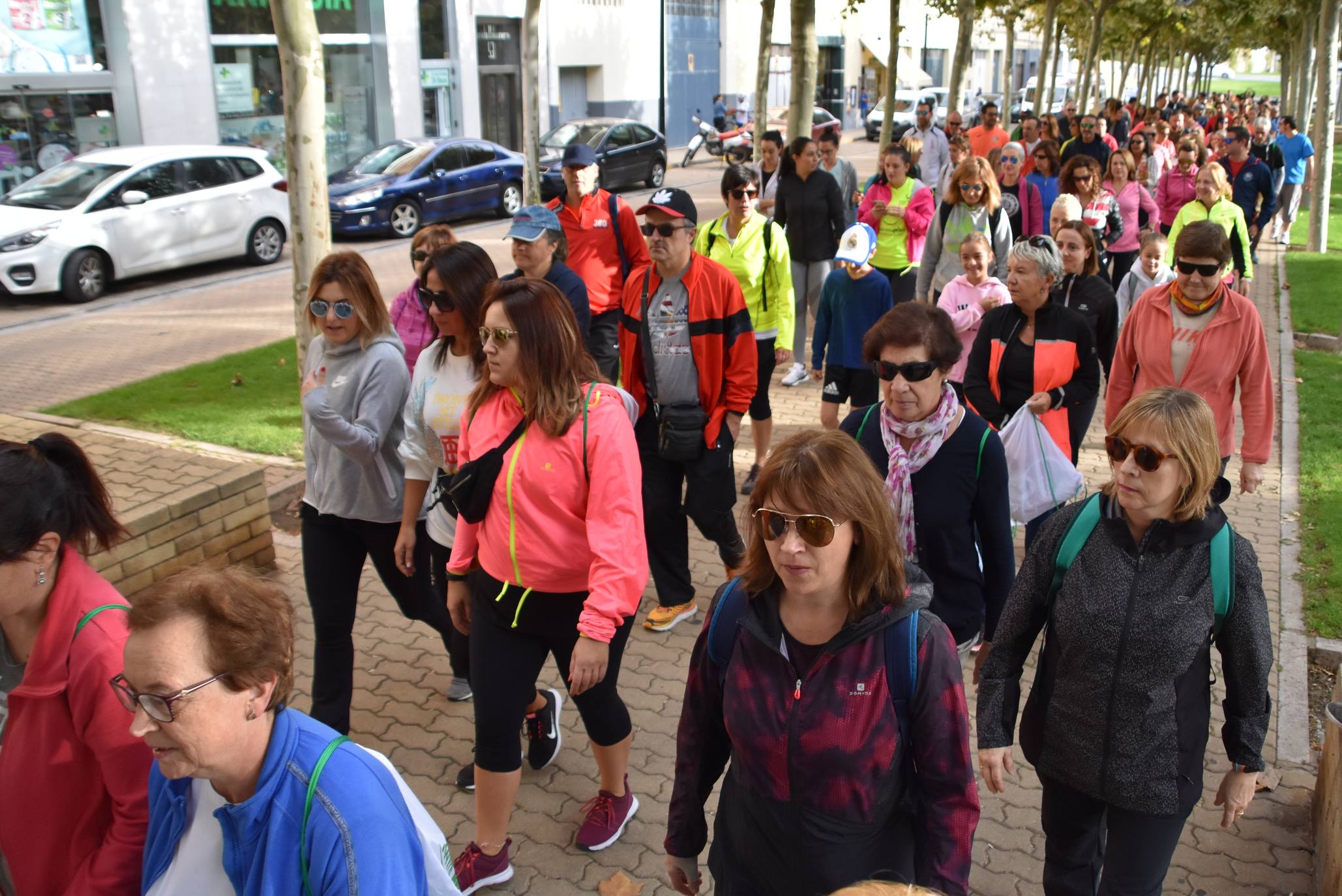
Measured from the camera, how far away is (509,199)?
21406mm

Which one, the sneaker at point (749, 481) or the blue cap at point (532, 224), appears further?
the sneaker at point (749, 481)

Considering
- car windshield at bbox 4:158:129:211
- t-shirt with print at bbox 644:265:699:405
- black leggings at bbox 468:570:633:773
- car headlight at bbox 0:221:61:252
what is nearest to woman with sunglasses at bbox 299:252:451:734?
black leggings at bbox 468:570:633:773

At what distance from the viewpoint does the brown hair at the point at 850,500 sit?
8.11ft

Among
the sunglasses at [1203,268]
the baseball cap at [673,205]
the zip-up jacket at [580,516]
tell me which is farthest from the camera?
the baseball cap at [673,205]

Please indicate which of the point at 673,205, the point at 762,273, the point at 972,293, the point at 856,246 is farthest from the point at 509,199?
the point at 673,205

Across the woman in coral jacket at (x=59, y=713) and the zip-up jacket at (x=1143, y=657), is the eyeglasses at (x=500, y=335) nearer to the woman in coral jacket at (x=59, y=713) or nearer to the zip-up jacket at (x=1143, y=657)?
the woman in coral jacket at (x=59, y=713)

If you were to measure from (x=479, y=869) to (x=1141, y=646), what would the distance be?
7.28ft

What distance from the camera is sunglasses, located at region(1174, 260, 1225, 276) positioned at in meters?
5.09

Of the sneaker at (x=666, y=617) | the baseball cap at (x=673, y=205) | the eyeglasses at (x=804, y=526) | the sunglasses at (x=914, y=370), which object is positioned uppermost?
the baseball cap at (x=673, y=205)

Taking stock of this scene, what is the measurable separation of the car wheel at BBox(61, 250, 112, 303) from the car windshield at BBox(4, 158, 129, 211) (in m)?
0.66

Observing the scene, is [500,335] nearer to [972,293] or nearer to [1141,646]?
[1141,646]

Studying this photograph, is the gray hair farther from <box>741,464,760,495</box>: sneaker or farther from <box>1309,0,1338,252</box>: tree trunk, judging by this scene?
<box>1309,0,1338,252</box>: tree trunk

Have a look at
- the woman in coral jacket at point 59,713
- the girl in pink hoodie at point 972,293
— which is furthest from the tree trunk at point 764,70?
the woman in coral jacket at point 59,713

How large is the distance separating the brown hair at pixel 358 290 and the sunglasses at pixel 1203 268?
3.46 meters
